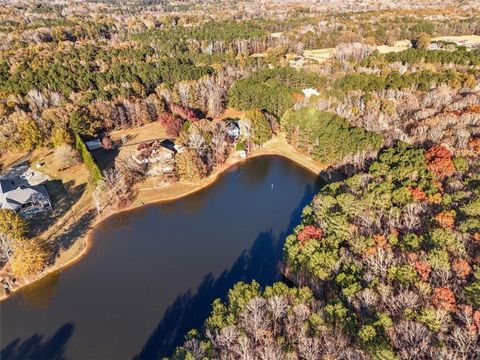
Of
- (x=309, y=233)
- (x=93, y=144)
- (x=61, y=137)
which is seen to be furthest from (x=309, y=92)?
(x=61, y=137)

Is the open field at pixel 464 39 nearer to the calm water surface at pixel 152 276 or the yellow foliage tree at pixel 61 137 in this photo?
the calm water surface at pixel 152 276

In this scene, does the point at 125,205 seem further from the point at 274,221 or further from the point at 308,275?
the point at 308,275

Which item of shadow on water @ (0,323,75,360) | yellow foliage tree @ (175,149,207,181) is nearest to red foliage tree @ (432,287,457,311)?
shadow on water @ (0,323,75,360)

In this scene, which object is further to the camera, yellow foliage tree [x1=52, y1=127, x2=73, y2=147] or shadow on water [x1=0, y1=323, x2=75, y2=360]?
yellow foliage tree [x1=52, y1=127, x2=73, y2=147]

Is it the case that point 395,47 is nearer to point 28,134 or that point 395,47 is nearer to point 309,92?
point 309,92

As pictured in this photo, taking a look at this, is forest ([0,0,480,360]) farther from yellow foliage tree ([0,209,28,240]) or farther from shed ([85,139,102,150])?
shed ([85,139,102,150])

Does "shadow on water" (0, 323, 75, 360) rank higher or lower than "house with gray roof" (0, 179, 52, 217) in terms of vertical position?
lower

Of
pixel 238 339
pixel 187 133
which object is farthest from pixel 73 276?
pixel 187 133
